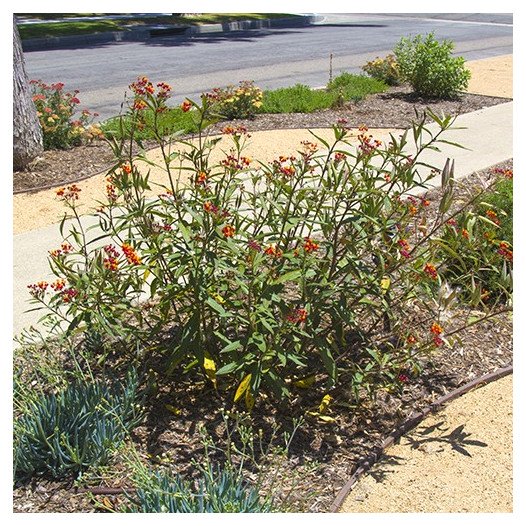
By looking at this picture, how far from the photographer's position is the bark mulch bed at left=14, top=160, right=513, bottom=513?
154 inches

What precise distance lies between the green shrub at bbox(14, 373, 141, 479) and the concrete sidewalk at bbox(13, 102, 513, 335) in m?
1.43

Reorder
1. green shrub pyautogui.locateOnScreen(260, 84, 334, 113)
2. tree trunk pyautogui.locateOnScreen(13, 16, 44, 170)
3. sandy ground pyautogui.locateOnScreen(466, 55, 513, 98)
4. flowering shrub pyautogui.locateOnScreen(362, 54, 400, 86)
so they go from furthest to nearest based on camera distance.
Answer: sandy ground pyautogui.locateOnScreen(466, 55, 513, 98), flowering shrub pyautogui.locateOnScreen(362, 54, 400, 86), green shrub pyautogui.locateOnScreen(260, 84, 334, 113), tree trunk pyautogui.locateOnScreen(13, 16, 44, 170)

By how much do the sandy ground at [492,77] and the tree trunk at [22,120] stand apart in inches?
305

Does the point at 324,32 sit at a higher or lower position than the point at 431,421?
higher

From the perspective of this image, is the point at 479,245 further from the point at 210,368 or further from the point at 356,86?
the point at 356,86

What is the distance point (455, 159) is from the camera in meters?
9.58

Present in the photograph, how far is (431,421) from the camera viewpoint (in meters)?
4.58

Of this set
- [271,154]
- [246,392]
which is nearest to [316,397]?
[246,392]

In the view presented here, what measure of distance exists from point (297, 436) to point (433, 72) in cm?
963

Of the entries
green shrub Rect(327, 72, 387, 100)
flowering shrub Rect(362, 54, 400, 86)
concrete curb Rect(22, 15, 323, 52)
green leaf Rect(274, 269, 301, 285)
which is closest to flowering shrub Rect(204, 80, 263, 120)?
green shrub Rect(327, 72, 387, 100)

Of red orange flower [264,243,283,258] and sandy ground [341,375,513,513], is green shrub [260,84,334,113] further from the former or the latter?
red orange flower [264,243,283,258]

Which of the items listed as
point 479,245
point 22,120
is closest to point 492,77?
point 22,120

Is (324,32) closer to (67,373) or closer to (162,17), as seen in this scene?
(162,17)
